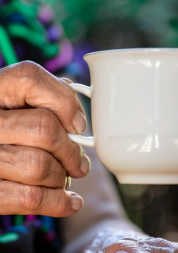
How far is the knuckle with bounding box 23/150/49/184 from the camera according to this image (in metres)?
0.66

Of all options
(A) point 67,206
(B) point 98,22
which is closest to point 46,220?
(A) point 67,206

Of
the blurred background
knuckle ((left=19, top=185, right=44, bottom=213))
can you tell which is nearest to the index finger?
knuckle ((left=19, top=185, right=44, bottom=213))

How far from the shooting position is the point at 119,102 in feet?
1.91

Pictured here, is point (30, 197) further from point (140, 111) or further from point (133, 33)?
point (133, 33)

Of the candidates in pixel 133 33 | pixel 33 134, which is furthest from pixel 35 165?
pixel 133 33

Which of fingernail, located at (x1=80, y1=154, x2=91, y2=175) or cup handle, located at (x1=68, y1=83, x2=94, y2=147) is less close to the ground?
cup handle, located at (x1=68, y1=83, x2=94, y2=147)

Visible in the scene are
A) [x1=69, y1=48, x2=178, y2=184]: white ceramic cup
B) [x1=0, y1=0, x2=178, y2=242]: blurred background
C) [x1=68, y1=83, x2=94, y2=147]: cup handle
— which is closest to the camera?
[x1=69, y1=48, x2=178, y2=184]: white ceramic cup

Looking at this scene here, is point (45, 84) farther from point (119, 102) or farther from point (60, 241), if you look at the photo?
point (60, 241)

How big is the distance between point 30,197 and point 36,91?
17cm

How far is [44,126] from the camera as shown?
2.12 ft

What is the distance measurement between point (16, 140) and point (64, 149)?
0.08 meters

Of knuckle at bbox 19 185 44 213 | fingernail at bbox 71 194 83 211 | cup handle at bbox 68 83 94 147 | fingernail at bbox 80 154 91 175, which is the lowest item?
fingernail at bbox 71 194 83 211

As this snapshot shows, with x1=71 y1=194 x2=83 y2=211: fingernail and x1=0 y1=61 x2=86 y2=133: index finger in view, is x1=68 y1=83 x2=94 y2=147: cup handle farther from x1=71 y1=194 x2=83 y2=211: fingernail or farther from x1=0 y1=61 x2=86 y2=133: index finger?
x1=71 y1=194 x2=83 y2=211: fingernail

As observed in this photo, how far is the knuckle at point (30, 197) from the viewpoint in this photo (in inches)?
26.7
